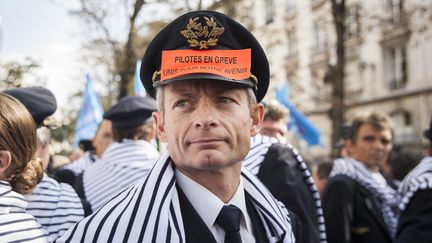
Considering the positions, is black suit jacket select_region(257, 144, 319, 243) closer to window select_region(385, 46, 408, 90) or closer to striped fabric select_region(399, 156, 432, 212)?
striped fabric select_region(399, 156, 432, 212)

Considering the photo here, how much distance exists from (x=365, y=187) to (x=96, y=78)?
1403cm

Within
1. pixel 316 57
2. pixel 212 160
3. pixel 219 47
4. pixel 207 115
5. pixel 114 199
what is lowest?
pixel 114 199

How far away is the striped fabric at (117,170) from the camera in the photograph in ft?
11.7

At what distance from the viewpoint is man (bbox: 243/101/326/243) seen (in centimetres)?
309

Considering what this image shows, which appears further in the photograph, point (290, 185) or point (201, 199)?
point (290, 185)

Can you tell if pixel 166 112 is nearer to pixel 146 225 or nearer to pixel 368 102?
pixel 146 225

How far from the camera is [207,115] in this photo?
191cm

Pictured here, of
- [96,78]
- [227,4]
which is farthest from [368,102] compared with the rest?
[227,4]

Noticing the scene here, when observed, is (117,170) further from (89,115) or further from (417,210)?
(89,115)

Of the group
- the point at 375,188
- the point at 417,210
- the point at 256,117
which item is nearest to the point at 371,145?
the point at 375,188

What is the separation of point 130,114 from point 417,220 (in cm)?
226

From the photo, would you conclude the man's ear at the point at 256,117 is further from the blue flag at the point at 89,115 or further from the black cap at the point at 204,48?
the blue flag at the point at 89,115

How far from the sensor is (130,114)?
3994 millimetres

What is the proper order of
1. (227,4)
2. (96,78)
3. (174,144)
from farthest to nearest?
(96,78), (227,4), (174,144)
